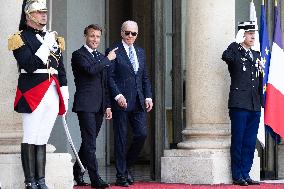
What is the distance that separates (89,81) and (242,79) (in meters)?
2.06

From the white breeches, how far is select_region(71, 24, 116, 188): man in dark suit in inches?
51.8

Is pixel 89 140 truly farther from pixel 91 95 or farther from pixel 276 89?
pixel 276 89

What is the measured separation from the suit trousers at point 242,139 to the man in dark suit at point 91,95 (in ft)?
5.63

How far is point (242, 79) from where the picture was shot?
428 inches

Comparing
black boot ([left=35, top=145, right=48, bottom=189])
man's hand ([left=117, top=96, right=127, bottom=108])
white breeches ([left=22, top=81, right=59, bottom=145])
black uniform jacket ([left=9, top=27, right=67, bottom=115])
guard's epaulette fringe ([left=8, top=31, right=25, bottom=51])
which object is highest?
guard's epaulette fringe ([left=8, top=31, right=25, bottom=51])

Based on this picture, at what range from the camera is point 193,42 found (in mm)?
11328

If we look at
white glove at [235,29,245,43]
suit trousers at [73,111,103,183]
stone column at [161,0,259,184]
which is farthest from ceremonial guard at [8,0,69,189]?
white glove at [235,29,245,43]

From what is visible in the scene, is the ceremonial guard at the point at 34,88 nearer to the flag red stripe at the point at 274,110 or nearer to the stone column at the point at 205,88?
the stone column at the point at 205,88

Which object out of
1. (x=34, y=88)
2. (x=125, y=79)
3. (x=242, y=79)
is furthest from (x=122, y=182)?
(x=34, y=88)

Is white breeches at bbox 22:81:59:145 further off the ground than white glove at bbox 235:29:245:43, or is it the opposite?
white glove at bbox 235:29:245:43

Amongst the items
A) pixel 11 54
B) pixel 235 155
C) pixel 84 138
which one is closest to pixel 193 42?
pixel 235 155

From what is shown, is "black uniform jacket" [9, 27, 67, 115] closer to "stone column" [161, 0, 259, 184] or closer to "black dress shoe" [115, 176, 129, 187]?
"black dress shoe" [115, 176, 129, 187]

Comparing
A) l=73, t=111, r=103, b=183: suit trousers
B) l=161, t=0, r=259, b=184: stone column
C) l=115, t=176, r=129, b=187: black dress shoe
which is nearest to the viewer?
l=73, t=111, r=103, b=183: suit trousers

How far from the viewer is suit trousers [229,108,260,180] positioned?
35.4 feet
